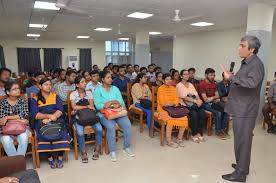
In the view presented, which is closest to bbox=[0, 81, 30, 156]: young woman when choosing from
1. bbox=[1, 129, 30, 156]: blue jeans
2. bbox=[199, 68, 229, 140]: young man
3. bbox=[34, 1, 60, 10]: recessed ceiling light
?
bbox=[1, 129, 30, 156]: blue jeans

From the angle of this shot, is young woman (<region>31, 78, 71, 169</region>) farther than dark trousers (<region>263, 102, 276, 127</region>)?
No

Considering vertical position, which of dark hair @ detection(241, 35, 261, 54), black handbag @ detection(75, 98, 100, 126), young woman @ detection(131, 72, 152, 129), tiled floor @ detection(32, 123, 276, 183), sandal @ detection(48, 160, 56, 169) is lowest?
tiled floor @ detection(32, 123, 276, 183)

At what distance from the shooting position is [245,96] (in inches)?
96.7

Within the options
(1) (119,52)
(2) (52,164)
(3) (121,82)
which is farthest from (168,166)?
(1) (119,52)

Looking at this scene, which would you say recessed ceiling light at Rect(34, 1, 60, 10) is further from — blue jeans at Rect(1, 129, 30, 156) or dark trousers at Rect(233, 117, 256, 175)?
dark trousers at Rect(233, 117, 256, 175)

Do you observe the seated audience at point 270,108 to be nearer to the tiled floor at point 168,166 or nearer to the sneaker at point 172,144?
the tiled floor at point 168,166

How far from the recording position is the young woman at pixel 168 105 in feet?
11.9

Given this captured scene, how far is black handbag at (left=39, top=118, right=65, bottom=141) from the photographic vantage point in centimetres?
282

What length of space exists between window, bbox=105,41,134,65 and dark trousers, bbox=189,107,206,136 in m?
10.4

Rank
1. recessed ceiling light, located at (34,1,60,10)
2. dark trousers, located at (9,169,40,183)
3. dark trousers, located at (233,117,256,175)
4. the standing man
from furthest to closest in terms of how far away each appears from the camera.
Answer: recessed ceiling light, located at (34,1,60,10) → dark trousers, located at (233,117,256,175) → the standing man → dark trousers, located at (9,169,40,183)

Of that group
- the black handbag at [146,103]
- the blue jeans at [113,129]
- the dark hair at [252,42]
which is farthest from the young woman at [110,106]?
the dark hair at [252,42]

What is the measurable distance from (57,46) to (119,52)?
3529 mm

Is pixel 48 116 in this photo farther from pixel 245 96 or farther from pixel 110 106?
pixel 245 96

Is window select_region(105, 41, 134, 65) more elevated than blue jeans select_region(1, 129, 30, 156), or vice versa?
window select_region(105, 41, 134, 65)
